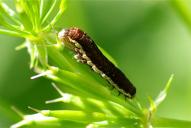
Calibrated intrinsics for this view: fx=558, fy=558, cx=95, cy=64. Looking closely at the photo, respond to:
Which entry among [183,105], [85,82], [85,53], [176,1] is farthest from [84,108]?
[183,105]

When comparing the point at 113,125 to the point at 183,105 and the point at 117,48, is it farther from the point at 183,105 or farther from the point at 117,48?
the point at 117,48

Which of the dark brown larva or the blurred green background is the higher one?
the blurred green background

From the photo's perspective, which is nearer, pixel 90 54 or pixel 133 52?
pixel 90 54

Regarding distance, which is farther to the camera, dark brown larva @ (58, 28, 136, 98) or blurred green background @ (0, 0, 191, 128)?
blurred green background @ (0, 0, 191, 128)

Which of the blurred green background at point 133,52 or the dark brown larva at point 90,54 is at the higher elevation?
the blurred green background at point 133,52

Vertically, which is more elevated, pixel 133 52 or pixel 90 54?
pixel 133 52
